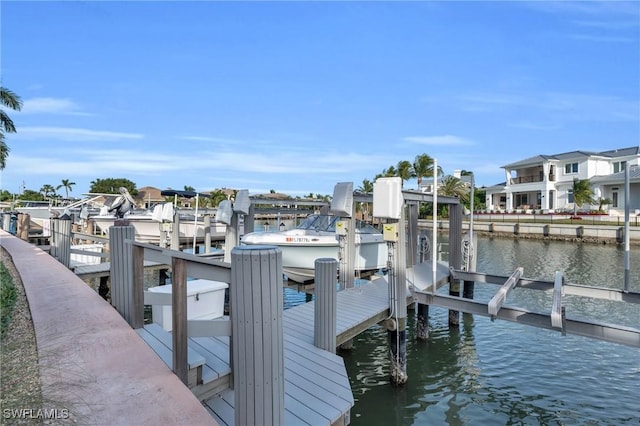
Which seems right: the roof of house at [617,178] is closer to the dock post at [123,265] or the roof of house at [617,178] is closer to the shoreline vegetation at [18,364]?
the dock post at [123,265]

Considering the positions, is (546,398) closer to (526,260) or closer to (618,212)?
(526,260)

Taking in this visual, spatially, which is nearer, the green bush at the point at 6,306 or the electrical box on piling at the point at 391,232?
the green bush at the point at 6,306

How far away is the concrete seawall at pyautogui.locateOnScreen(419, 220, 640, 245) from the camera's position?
30.1 metres

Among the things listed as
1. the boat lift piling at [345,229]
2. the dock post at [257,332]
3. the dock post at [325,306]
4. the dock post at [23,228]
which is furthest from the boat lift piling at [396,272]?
the dock post at [23,228]

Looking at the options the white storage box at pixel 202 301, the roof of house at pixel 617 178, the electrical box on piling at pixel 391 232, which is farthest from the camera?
the roof of house at pixel 617 178

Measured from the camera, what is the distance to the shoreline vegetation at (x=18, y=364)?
2.74 m

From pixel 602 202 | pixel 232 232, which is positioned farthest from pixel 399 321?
pixel 602 202

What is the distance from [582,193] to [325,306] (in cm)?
4253

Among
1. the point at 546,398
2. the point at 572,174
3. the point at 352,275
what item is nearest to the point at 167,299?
→ the point at 352,275

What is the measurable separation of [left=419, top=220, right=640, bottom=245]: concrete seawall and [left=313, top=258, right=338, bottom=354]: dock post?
107ft

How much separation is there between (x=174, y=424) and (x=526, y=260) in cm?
2456

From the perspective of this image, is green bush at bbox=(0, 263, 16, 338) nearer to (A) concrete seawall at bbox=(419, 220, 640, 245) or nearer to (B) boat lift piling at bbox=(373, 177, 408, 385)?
(B) boat lift piling at bbox=(373, 177, 408, 385)

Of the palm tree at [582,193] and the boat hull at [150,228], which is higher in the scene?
the palm tree at [582,193]

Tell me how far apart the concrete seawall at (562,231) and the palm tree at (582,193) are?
20.7 feet
